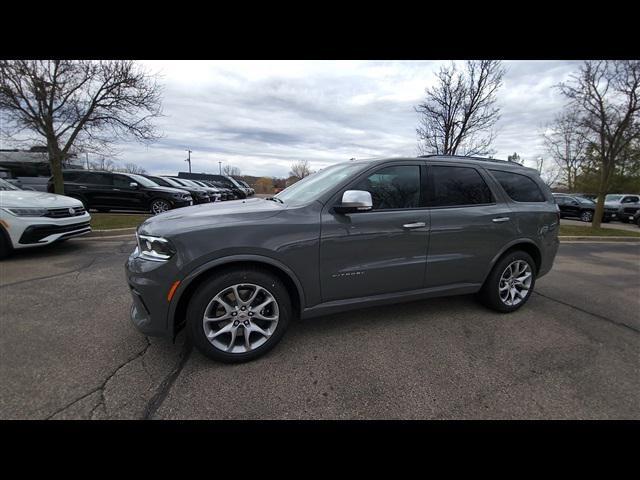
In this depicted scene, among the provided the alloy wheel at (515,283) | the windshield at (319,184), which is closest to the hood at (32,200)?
the windshield at (319,184)

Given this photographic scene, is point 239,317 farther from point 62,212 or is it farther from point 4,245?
point 62,212

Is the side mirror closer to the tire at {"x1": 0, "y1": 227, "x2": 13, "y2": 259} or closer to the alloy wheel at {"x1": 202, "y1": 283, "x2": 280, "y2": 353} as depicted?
the alloy wheel at {"x1": 202, "y1": 283, "x2": 280, "y2": 353}

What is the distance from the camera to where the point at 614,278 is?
16.6ft

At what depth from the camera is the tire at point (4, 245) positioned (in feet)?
15.5

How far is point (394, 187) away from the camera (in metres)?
2.83

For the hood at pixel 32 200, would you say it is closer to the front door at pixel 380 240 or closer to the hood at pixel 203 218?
the hood at pixel 203 218

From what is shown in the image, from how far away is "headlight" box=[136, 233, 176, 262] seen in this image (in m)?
2.19

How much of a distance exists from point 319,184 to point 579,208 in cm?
2042

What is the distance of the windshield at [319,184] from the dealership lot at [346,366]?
1.34 meters

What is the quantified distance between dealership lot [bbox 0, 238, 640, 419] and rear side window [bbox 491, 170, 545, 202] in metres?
1.38

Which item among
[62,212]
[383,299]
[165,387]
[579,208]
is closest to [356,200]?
[383,299]

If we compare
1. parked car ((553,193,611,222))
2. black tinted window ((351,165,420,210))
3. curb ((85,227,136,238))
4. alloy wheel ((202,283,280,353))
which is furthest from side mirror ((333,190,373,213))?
parked car ((553,193,611,222))
